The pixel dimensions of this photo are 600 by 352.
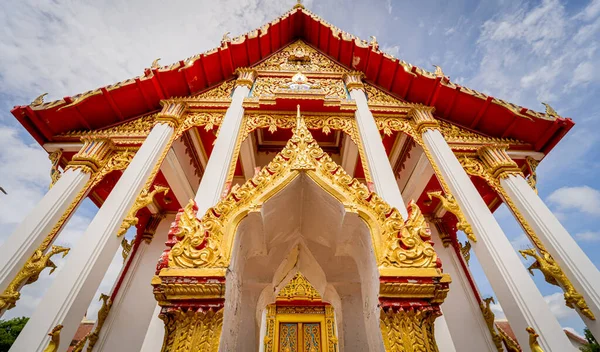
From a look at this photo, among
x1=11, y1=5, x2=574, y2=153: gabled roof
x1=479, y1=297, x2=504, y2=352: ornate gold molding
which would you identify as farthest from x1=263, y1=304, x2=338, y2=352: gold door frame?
x1=11, y1=5, x2=574, y2=153: gabled roof

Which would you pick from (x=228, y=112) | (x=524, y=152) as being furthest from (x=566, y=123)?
(x=228, y=112)

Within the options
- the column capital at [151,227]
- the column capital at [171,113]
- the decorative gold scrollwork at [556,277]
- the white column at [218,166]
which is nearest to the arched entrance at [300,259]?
the white column at [218,166]

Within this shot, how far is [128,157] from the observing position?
5191 millimetres

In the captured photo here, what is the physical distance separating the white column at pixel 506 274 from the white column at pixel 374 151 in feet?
3.42

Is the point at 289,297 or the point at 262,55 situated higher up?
the point at 262,55

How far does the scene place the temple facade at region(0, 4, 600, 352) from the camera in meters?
2.04

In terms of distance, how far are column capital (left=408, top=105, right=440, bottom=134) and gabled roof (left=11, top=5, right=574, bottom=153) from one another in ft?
0.92

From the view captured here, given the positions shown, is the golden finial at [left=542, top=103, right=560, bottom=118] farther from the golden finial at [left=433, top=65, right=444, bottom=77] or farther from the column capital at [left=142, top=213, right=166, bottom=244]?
the column capital at [left=142, top=213, right=166, bottom=244]

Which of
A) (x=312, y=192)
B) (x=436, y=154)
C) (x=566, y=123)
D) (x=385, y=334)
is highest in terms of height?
(x=566, y=123)

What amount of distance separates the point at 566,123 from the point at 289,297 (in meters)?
8.05

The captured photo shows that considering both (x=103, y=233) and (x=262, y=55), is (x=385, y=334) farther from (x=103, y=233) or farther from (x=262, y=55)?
(x=262, y=55)

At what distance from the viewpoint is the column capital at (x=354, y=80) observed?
635 centimetres

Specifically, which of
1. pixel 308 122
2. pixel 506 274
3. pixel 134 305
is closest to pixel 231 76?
pixel 308 122

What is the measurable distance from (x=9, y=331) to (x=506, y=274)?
82.1 ft
